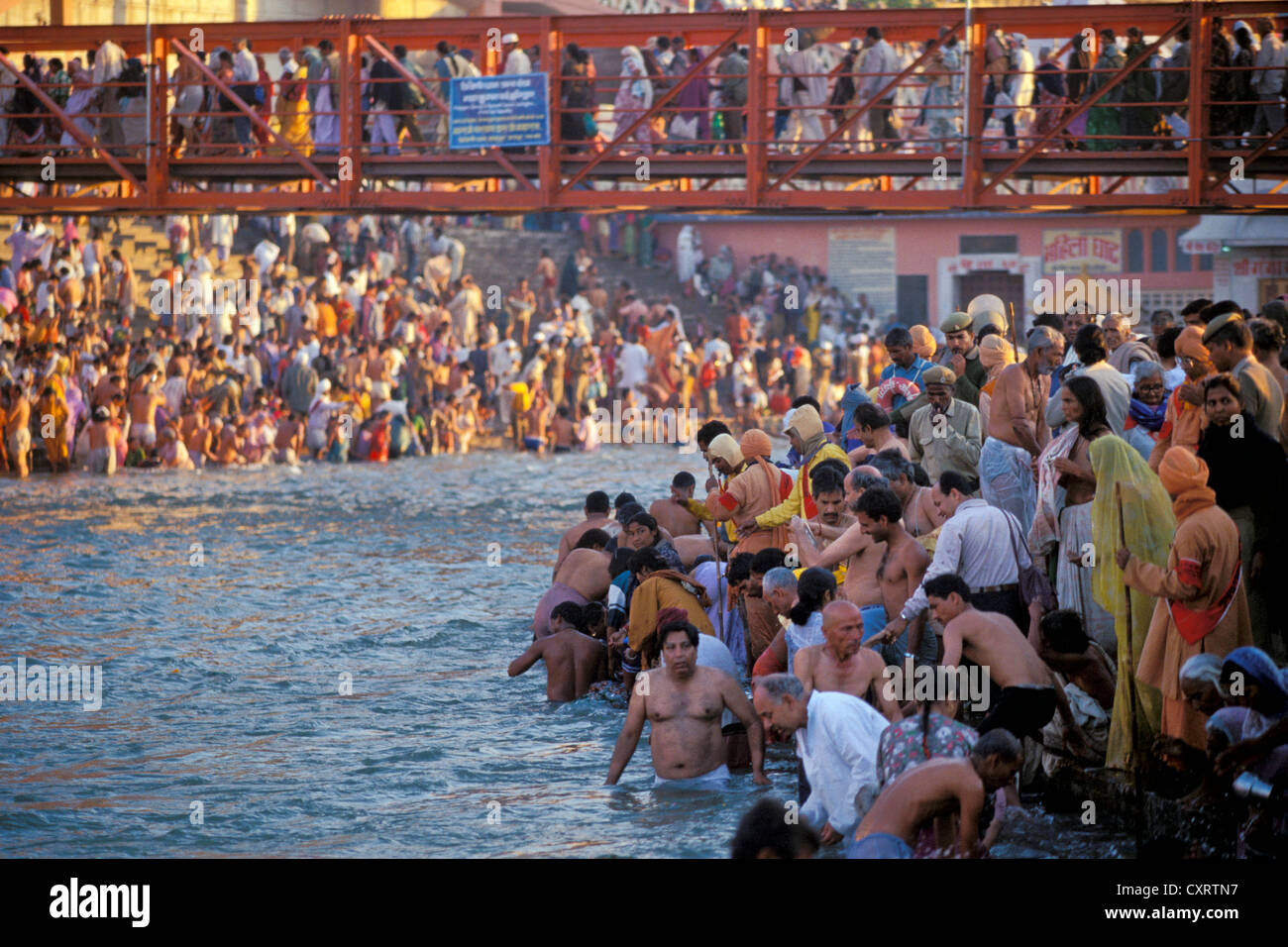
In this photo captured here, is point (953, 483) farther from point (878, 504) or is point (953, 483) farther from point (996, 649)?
point (996, 649)

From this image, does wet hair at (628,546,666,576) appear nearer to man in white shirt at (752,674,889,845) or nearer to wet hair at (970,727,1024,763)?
man in white shirt at (752,674,889,845)

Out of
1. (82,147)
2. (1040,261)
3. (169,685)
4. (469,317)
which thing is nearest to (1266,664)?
(169,685)

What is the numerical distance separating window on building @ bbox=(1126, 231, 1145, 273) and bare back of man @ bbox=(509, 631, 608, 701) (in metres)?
26.9

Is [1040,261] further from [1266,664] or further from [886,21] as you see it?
[1266,664]

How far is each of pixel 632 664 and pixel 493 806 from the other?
1.66 m

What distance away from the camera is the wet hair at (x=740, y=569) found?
10.5m

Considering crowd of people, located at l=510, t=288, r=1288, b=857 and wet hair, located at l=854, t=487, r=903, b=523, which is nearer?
crowd of people, located at l=510, t=288, r=1288, b=857

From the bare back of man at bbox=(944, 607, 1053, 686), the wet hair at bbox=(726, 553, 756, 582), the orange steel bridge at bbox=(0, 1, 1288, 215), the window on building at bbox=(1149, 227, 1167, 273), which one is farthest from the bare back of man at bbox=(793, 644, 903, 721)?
the window on building at bbox=(1149, 227, 1167, 273)

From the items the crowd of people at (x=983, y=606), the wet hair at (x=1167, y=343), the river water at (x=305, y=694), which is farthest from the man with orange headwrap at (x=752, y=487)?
the wet hair at (x=1167, y=343)

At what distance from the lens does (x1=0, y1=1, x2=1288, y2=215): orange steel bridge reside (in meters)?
16.7

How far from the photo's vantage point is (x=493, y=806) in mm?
9508

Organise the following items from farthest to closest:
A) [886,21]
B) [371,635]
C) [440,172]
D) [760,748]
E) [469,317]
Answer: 1. [469,317]
2. [440,172]
3. [886,21]
4. [371,635]
5. [760,748]

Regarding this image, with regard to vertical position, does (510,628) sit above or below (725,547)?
below

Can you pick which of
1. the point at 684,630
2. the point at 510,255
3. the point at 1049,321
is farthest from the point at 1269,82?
the point at 510,255
